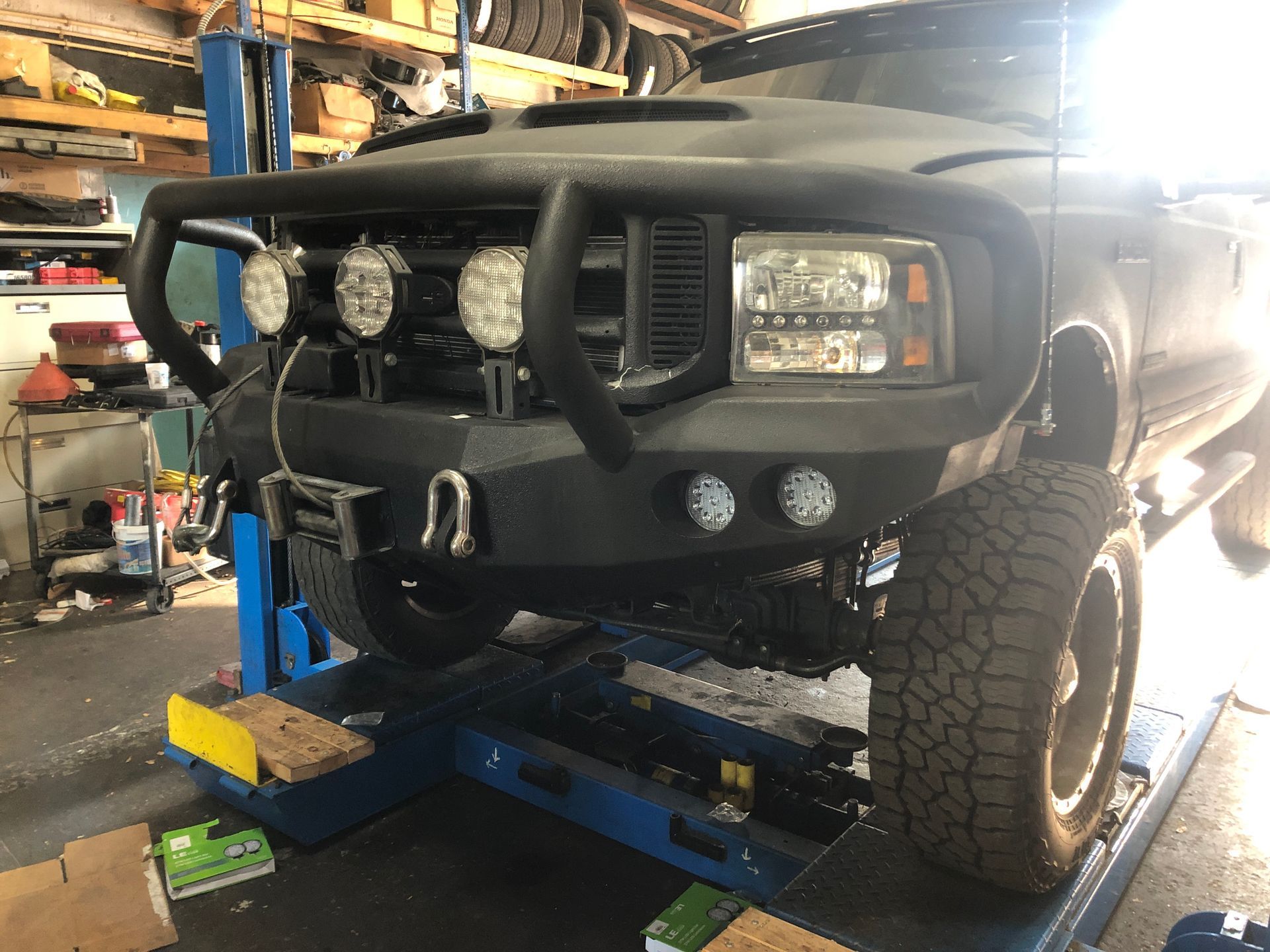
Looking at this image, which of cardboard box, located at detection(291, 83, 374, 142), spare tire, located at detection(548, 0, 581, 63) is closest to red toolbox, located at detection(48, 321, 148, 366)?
cardboard box, located at detection(291, 83, 374, 142)

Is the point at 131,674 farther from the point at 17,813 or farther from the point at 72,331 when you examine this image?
the point at 72,331

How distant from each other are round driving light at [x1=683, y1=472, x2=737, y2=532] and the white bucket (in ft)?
11.4

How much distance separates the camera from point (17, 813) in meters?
2.64

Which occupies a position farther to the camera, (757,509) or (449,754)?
(449,754)

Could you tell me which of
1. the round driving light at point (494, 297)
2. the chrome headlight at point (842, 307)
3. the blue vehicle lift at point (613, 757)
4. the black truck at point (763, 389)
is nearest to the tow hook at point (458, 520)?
the black truck at point (763, 389)

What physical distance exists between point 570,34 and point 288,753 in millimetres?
4456

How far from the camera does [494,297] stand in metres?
1.61

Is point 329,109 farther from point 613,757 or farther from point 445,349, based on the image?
point 613,757

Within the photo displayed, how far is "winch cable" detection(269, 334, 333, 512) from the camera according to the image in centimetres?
184

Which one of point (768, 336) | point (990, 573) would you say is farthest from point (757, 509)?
point (990, 573)

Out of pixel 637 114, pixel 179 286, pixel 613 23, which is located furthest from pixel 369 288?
pixel 179 286

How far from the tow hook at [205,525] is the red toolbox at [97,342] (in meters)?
3.17

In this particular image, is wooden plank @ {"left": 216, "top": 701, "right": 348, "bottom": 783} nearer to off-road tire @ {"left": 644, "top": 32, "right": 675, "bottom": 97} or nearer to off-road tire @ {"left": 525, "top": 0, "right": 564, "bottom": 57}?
off-road tire @ {"left": 525, "top": 0, "right": 564, "bottom": 57}

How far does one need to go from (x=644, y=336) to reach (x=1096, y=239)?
1064 millimetres
